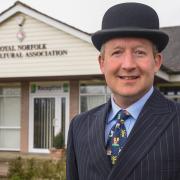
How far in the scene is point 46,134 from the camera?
1596cm

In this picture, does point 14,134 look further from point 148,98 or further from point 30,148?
point 148,98

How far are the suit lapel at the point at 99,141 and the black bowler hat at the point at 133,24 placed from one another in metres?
0.42

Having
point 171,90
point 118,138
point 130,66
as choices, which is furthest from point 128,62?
point 171,90

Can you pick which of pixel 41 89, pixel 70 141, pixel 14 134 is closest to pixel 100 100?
pixel 41 89

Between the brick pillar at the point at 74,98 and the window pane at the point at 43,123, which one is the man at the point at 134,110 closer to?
the brick pillar at the point at 74,98

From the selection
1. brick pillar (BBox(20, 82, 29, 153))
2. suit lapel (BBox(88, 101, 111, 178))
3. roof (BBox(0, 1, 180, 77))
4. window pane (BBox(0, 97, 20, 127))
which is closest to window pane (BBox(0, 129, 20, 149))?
window pane (BBox(0, 97, 20, 127))

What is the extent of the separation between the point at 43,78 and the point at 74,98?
1.14 meters

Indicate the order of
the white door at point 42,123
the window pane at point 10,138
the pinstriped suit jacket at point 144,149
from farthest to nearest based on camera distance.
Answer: the window pane at point 10,138, the white door at point 42,123, the pinstriped suit jacket at point 144,149

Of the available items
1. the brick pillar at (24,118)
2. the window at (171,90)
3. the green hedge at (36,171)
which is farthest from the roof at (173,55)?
the green hedge at (36,171)

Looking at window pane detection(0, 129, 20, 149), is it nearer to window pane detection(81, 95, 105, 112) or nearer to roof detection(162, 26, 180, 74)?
window pane detection(81, 95, 105, 112)

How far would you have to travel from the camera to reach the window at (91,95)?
15125 mm

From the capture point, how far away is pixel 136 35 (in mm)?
2219

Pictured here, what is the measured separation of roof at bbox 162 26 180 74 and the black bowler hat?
468 inches

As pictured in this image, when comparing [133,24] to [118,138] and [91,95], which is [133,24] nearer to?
[118,138]
